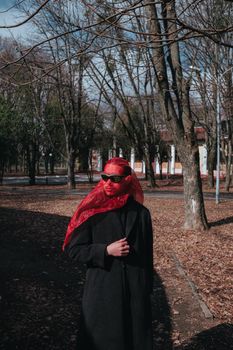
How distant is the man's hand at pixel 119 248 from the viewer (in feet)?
10.1

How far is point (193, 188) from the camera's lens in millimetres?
12688

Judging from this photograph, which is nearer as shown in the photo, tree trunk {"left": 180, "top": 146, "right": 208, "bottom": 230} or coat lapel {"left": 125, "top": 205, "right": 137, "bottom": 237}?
coat lapel {"left": 125, "top": 205, "right": 137, "bottom": 237}

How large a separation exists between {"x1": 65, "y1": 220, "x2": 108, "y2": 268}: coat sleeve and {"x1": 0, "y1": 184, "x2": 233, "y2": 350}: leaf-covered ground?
1.97 meters

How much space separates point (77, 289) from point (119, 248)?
3.97 meters

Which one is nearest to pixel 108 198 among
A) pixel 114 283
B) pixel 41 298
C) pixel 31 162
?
pixel 114 283

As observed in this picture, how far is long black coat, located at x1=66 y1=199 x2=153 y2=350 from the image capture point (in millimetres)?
3127

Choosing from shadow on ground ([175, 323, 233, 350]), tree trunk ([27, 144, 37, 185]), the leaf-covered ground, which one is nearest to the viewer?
shadow on ground ([175, 323, 233, 350])

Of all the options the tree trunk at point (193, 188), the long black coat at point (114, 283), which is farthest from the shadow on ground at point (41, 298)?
the tree trunk at point (193, 188)

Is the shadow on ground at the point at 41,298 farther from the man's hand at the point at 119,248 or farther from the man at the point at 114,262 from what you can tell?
the man's hand at the point at 119,248

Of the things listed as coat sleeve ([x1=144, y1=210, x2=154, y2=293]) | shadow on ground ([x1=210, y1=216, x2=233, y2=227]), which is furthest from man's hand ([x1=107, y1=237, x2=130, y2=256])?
shadow on ground ([x1=210, y1=216, x2=233, y2=227])

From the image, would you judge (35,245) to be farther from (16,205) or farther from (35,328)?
(16,205)

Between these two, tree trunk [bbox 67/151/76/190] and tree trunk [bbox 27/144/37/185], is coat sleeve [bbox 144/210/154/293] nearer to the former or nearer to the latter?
tree trunk [bbox 67/151/76/190]

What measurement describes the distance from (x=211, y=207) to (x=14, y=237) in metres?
10.3

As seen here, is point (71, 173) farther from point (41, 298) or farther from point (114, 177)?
point (114, 177)
